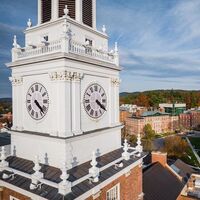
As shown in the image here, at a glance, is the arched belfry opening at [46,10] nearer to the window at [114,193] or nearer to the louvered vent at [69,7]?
the louvered vent at [69,7]

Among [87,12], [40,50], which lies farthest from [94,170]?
[87,12]

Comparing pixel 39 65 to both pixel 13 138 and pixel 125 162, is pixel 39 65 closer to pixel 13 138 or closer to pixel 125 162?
pixel 13 138

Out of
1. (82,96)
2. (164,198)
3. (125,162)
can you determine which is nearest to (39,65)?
(82,96)

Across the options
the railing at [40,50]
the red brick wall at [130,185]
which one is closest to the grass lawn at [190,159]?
the red brick wall at [130,185]

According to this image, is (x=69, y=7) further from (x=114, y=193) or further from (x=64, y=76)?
(x=114, y=193)

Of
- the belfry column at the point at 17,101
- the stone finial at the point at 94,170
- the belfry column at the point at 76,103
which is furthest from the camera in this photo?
the belfry column at the point at 17,101
